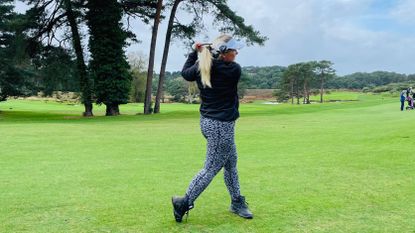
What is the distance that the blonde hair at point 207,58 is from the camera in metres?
5.77

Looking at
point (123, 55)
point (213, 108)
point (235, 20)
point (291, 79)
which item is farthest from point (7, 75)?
point (291, 79)

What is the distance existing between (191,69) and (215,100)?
51cm

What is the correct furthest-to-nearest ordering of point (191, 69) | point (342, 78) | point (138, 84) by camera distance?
1. point (342, 78)
2. point (138, 84)
3. point (191, 69)

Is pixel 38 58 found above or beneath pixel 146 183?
above

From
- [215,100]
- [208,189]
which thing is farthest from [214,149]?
[208,189]

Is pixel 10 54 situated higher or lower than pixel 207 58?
higher

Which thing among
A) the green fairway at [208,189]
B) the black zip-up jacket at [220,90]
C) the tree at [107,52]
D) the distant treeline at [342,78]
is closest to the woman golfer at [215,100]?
the black zip-up jacket at [220,90]

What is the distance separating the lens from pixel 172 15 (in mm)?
43281

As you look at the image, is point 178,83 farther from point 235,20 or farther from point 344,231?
point 344,231

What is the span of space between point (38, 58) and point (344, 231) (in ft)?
129

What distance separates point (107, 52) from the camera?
38.0 m

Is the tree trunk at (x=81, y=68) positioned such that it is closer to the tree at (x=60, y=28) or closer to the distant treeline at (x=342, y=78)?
the tree at (x=60, y=28)

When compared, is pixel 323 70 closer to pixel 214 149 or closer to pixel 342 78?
pixel 342 78

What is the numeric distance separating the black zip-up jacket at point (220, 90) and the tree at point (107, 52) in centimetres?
3269
